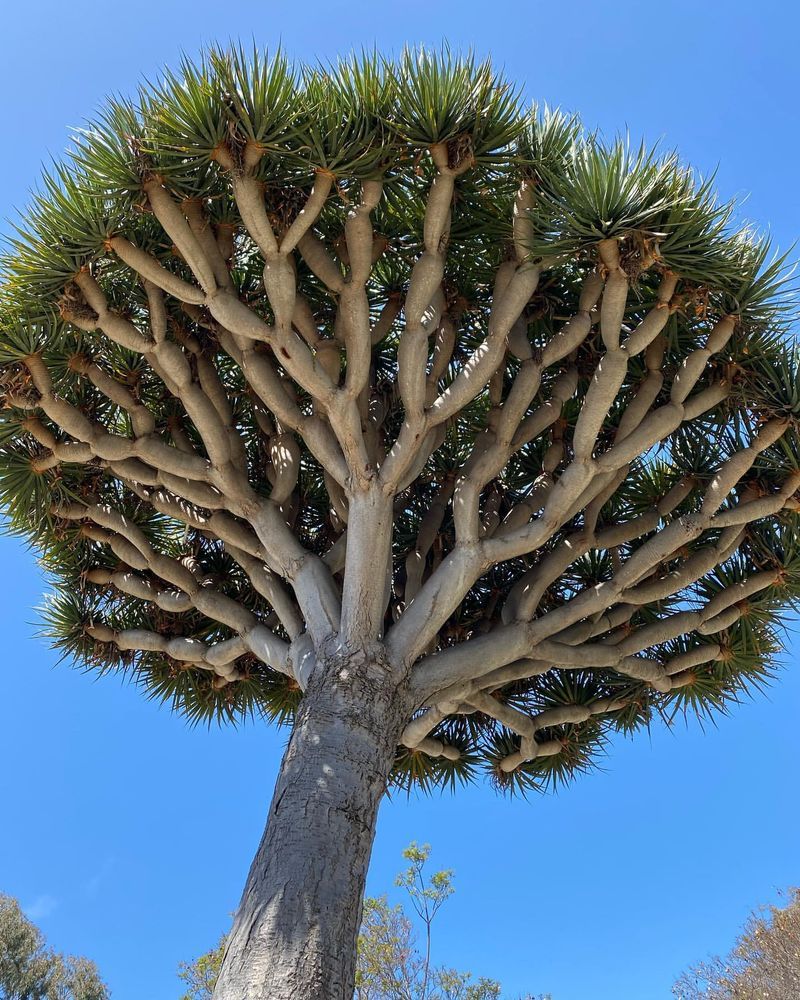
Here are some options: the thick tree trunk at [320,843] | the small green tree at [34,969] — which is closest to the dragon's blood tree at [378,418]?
the thick tree trunk at [320,843]

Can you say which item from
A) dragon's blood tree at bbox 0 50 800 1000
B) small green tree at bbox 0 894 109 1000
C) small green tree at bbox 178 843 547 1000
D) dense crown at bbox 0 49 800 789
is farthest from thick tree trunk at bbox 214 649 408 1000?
small green tree at bbox 0 894 109 1000

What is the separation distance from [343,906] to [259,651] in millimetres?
2169

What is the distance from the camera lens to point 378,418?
22.1ft

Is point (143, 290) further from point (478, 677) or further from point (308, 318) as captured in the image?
point (478, 677)

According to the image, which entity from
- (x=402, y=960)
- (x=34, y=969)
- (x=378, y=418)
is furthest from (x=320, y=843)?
(x=34, y=969)

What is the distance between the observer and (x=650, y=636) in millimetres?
6496

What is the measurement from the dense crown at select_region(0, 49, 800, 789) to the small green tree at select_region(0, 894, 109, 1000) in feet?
31.4

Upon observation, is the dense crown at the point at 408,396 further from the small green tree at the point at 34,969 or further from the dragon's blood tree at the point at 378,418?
the small green tree at the point at 34,969

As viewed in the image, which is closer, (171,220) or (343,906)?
(343,906)

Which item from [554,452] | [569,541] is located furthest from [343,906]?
[554,452]

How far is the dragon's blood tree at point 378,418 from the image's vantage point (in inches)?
207

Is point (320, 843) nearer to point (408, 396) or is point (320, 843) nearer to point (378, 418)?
point (408, 396)

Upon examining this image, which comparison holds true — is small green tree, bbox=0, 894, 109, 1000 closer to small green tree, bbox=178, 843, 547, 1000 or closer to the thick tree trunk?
small green tree, bbox=178, 843, 547, 1000

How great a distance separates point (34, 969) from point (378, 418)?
12485 millimetres
